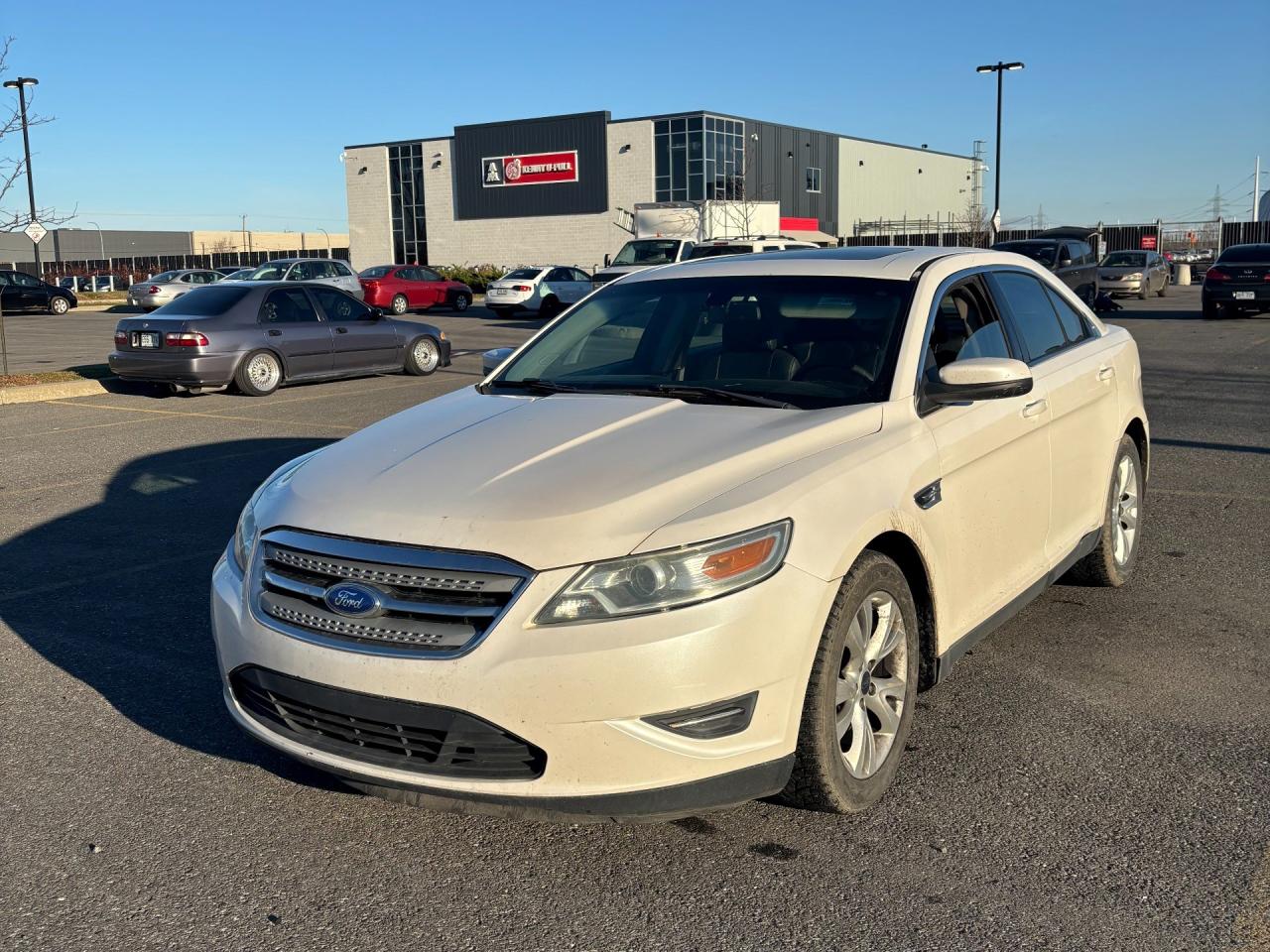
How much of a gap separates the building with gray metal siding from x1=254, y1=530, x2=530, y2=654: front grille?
5077cm

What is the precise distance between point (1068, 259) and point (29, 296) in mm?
31873

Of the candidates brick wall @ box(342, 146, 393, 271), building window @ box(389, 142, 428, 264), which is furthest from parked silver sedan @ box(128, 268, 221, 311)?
brick wall @ box(342, 146, 393, 271)

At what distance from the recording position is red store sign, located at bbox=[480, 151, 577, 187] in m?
57.9

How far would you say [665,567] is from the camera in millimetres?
3119

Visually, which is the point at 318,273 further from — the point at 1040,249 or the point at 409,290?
the point at 1040,249

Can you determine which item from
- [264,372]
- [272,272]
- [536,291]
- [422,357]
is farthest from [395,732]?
[272,272]

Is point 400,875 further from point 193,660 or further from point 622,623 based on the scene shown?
point 193,660

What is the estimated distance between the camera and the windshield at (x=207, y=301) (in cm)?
1536

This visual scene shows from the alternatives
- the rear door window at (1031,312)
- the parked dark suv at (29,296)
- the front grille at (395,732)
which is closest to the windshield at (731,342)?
the rear door window at (1031,312)

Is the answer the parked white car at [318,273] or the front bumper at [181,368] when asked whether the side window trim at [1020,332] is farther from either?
the parked white car at [318,273]

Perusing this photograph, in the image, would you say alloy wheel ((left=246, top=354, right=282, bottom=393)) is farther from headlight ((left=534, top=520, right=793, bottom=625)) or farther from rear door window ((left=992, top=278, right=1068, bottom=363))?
headlight ((left=534, top=520, right=793, bottom=625))

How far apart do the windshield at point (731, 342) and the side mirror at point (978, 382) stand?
193 mm

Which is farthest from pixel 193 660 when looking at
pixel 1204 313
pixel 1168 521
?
pixel 1204 313

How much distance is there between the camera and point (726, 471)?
347 cm
